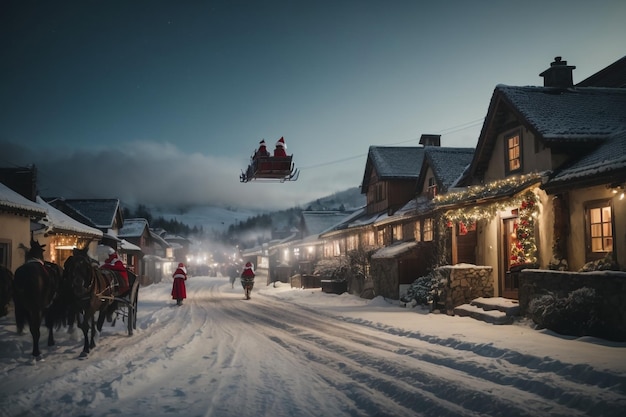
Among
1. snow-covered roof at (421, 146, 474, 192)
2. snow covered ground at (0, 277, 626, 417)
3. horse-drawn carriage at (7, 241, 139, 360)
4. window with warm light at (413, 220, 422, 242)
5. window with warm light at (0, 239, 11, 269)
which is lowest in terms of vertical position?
snow covered ground at (0, 277, 626, 417)

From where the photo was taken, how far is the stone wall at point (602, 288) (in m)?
10.6

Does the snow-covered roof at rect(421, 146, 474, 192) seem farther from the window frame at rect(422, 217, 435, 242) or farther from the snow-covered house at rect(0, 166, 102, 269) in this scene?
the snow-covered house at rect(0, 166, 102, 269)

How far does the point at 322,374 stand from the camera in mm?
8477

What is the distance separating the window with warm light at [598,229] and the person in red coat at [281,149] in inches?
542

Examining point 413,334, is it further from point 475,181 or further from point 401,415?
point 475,181

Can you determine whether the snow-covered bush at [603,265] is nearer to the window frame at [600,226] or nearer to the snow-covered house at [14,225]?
the window frame at [600,226]

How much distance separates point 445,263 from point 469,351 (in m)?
11.0

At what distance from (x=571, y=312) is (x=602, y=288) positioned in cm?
93

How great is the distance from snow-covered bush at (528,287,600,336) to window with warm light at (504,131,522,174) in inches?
259

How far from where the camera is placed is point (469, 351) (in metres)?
10.3

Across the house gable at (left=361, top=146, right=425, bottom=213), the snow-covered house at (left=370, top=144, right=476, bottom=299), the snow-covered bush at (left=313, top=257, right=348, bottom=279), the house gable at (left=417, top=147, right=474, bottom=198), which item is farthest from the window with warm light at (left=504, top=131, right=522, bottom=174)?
the snow-covered bush at (left=313, top=257, right=348, bottom=279)

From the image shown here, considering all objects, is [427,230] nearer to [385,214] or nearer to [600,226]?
[385,214]

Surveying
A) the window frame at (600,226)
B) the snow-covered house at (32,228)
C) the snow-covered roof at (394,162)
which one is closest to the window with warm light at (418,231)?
the snow-covered roof at (394,162)

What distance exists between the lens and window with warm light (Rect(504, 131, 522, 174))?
17547mm
